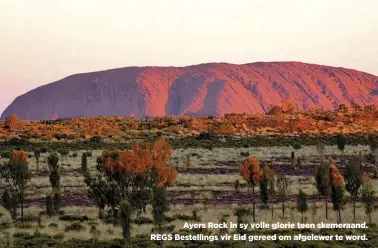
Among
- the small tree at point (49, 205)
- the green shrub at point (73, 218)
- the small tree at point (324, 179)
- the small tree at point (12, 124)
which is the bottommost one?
the green shrub at point (73, 218)

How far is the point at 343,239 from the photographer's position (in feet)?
54.6

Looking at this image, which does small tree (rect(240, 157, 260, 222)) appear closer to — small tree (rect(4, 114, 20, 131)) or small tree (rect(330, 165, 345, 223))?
small tree (rect(330, 165, 345, 223))

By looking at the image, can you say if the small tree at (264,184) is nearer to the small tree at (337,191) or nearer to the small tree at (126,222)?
the small tree at (337,191)

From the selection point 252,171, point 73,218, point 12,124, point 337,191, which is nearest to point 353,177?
point 337,191

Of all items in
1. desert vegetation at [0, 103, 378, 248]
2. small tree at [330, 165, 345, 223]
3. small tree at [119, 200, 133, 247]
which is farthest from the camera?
small tree at [330, 165, 345, 223]

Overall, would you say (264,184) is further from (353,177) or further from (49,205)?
(49,205)

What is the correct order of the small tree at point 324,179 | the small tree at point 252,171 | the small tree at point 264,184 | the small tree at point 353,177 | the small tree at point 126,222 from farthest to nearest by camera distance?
the small tree at point 252,171 < the small tree at point 264,184 < the small tree at point 324,179 < the small tree at point 353,177 < the small tree at point 126,222

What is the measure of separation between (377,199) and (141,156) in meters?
12.4

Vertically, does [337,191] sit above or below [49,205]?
above

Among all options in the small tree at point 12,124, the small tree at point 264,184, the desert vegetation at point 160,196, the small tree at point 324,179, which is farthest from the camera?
the small tree at point 12,124

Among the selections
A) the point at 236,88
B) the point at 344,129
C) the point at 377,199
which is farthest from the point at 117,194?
the point at 236,88

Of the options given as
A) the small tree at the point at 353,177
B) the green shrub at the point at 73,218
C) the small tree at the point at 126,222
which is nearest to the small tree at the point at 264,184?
the small tree at the point at 353,177

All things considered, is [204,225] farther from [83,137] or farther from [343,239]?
[83,137]

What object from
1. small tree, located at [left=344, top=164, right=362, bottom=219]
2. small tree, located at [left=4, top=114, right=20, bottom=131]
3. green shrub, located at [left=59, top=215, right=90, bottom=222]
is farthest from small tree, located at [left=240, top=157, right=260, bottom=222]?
small tree, located at [left=4, top=114, right=20, bottom=131]
